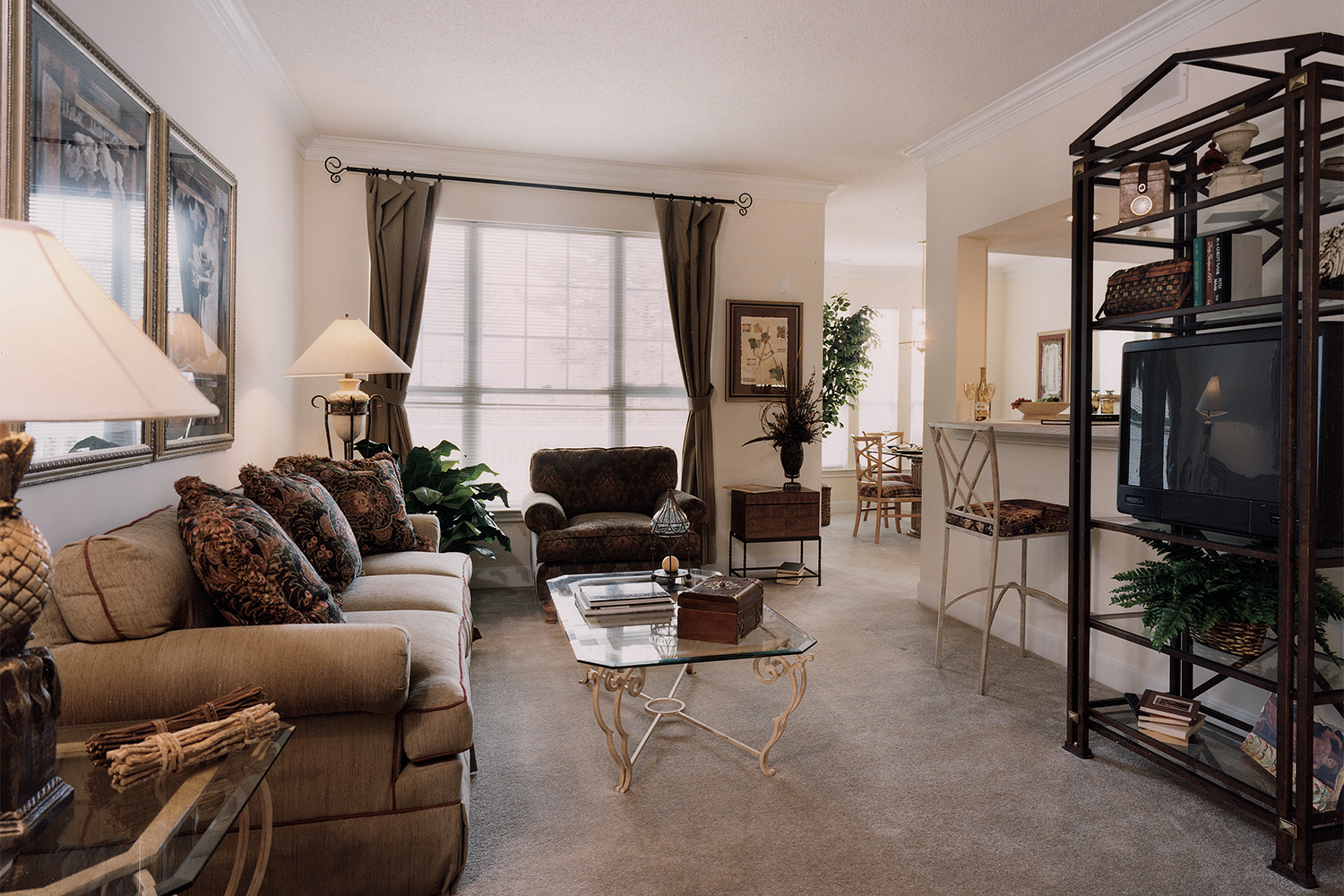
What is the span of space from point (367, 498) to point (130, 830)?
7.48ft

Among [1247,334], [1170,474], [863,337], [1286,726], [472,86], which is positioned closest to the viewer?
[1286,726]

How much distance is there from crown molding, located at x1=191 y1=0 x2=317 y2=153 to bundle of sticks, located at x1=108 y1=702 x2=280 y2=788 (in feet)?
8.77

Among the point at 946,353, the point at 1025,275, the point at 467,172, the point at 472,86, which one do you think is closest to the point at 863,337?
the point at 1025,275

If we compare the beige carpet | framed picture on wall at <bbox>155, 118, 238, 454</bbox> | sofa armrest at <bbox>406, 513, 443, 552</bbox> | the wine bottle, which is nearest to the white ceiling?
framed picture on wall at <bbox>155, 118, 238, 454</bbox>

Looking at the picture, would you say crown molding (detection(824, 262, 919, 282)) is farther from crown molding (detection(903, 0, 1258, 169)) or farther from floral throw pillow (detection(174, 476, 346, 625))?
floral throw pillow (detection(174, 476, 346, 625))

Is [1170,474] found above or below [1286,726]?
above

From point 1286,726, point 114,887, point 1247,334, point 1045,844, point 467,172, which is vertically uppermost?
point 467,172

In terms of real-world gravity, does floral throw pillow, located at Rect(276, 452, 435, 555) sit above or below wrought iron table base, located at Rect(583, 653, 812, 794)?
above

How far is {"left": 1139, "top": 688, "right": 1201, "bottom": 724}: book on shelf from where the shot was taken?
7.69ft

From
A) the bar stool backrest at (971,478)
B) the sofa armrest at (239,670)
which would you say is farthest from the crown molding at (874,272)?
the sofa armrest at (239,670)

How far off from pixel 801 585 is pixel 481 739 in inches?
111

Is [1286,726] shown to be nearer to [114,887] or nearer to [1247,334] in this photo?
[1247,334]

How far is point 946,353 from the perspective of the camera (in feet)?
14.3

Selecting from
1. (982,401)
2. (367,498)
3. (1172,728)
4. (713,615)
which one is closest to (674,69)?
(982,401)
